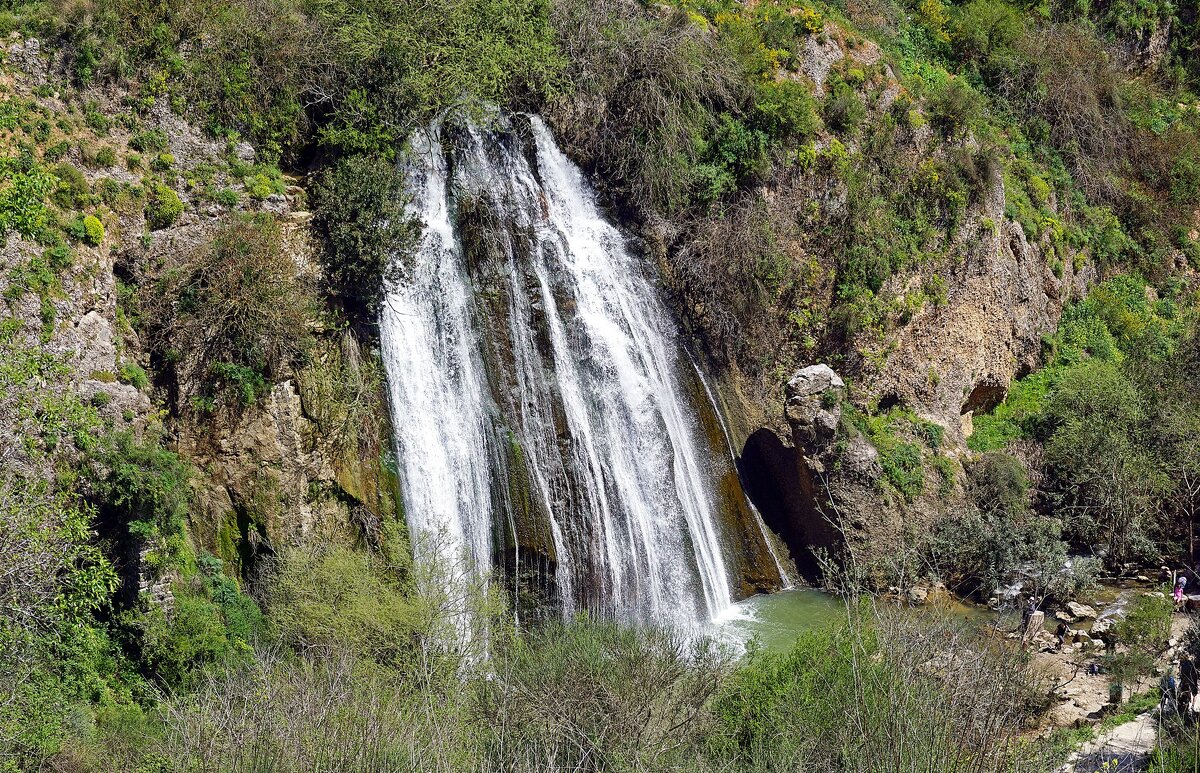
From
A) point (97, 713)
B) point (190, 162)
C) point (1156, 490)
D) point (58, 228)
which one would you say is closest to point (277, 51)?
point (190, 162)

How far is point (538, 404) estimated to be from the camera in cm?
1967

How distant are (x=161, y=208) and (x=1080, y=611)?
20.5 meters

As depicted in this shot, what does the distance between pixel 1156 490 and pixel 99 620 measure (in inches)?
887

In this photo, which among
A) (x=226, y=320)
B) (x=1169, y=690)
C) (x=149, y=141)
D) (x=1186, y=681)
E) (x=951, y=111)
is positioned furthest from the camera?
(x=951, y=111)

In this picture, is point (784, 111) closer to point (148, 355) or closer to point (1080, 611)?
point (1080, 611)

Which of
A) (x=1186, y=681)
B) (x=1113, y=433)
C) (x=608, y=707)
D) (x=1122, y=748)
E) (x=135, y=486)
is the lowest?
(x=1122, y=748)

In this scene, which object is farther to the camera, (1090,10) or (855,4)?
(1090,10)

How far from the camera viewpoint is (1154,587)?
22.2 meters

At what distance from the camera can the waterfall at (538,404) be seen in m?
18.6

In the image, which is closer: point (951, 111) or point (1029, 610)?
point (1029, 610)

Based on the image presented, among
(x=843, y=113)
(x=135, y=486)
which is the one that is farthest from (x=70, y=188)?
(x=843, y=113)

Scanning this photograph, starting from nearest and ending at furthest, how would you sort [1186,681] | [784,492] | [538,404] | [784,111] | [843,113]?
[1186,681]
[538,404]
[784,492]
[784,111]
[843,113]

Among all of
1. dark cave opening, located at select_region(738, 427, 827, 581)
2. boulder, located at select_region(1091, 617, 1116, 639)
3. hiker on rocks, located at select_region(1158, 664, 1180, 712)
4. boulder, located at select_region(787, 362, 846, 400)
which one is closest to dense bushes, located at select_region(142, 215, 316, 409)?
dark cave opening, located at select_region(738, 427, 827, 581)

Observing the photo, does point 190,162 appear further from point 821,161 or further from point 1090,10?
point 1090,10
